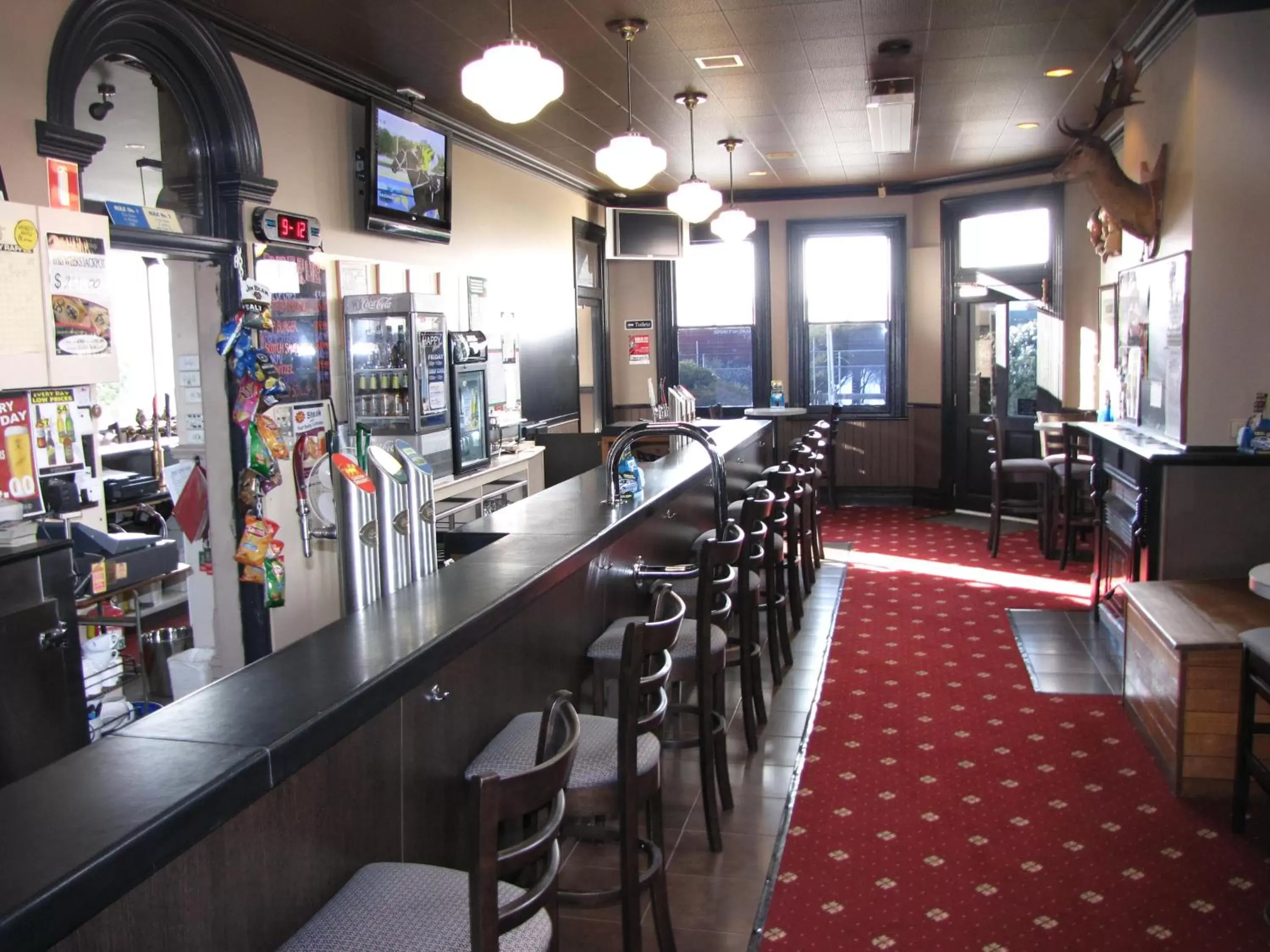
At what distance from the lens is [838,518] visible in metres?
10.4

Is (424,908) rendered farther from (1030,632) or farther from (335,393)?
(1030,632)

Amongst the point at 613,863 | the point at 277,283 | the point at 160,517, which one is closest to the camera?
the point at 613,863

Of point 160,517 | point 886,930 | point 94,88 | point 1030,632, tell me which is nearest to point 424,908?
point 886,930

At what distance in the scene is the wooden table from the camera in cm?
385

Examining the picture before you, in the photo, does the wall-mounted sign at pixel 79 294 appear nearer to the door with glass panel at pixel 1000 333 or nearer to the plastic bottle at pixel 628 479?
the plastic bottle at pixel 628 479

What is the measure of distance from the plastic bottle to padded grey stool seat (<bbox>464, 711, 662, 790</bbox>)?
1.45 m

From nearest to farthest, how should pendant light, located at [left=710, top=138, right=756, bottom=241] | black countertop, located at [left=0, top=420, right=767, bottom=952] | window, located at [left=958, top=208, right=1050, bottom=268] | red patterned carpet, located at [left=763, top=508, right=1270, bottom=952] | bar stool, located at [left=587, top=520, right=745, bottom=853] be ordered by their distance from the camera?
black countertop, located at [left=0, top=420, right=767, bottom=952]
red patterned carpet, located at [left=763, top=508, right=1270, bottom=952]
bar stool, located at [left=587, top=520, right=745, bottom=853]
pendant light, located at [left=710, top=138, right=756, bottom=241]
window, located at [left=958, top=208, right=1050, bottom=268]

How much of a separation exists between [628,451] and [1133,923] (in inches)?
97.1

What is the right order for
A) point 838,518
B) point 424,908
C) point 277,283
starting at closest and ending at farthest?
point 424,908, point 277,283, point 838,518

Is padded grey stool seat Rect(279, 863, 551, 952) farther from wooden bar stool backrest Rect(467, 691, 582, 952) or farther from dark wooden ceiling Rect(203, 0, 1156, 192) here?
dark wooden ceiling Rect(203, 0, 1156, 192)

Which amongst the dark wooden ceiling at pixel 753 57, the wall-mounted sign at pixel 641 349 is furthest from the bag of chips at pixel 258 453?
the wall-mounted sign at pixel 641 349

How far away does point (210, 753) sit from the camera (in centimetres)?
163

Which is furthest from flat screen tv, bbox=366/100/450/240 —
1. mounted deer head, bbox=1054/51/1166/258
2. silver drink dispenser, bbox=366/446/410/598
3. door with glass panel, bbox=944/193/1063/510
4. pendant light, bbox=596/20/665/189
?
door with glass panel, bbox=944/193/1063/510

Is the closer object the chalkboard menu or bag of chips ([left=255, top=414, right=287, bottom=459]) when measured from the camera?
bag of chips ([left=255, top=414, right=287, bottom=459])
